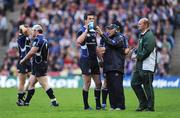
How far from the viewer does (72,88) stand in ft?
104

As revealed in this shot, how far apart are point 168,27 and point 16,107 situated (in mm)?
17052

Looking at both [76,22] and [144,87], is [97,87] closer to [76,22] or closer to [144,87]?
[144,87]

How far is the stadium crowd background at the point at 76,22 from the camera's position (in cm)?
3478

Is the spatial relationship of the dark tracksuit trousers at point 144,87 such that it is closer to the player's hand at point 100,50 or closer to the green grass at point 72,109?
the green grass at point 72,109

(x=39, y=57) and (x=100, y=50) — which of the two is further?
(x=39, y=57)

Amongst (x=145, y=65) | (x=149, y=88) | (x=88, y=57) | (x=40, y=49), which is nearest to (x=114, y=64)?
(x=88, y=57)

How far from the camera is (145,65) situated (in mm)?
18672

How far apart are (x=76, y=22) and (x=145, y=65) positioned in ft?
60.1

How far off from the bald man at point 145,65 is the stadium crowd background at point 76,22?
48.1ft

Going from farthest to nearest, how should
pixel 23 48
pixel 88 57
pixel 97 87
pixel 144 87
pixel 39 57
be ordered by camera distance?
pixel 23 48
pixel 39 57
pixel 97 87
pixel 88 57
pixel 144 87

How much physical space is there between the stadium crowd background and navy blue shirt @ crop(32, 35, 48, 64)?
13440 mm

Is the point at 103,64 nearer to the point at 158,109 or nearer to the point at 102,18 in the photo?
the point at 158,109

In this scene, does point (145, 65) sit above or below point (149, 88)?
above

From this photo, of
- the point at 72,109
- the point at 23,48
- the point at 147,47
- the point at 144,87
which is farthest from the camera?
the point at 23,48
